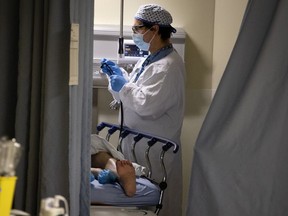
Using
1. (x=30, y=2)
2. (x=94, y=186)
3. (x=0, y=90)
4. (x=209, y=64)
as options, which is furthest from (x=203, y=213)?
(x=209, y=64)

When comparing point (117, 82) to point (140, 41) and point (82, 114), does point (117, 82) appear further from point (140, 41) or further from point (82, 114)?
point (82, 114)

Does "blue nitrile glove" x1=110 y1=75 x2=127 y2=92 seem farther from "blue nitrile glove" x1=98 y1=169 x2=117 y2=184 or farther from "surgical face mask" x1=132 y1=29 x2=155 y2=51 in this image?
"blue nitrile glove" x1=98 y1=169 x2=117 y2=184

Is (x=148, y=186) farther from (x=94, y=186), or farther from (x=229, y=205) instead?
(x=229, y=205)

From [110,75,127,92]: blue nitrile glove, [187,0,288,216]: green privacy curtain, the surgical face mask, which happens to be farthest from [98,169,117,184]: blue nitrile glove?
the surgical face mask

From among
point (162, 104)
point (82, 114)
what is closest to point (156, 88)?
point (162, 104)

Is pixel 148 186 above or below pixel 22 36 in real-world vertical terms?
below

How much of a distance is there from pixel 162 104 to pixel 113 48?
729 millimetres

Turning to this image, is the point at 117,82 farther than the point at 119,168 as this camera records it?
Yes

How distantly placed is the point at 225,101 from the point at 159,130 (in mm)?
1012

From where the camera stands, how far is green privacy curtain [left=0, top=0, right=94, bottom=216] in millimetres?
1384

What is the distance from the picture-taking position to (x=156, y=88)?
2.62 meters

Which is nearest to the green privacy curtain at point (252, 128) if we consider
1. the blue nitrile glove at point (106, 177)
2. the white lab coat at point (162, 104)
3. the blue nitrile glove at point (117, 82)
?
the blue nitrile glove at point (106, 177)

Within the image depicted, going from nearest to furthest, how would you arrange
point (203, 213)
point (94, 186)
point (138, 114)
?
1. point (203, 213)
2. point (94, 186)
3. point (138, 114)

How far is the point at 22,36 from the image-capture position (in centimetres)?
142
